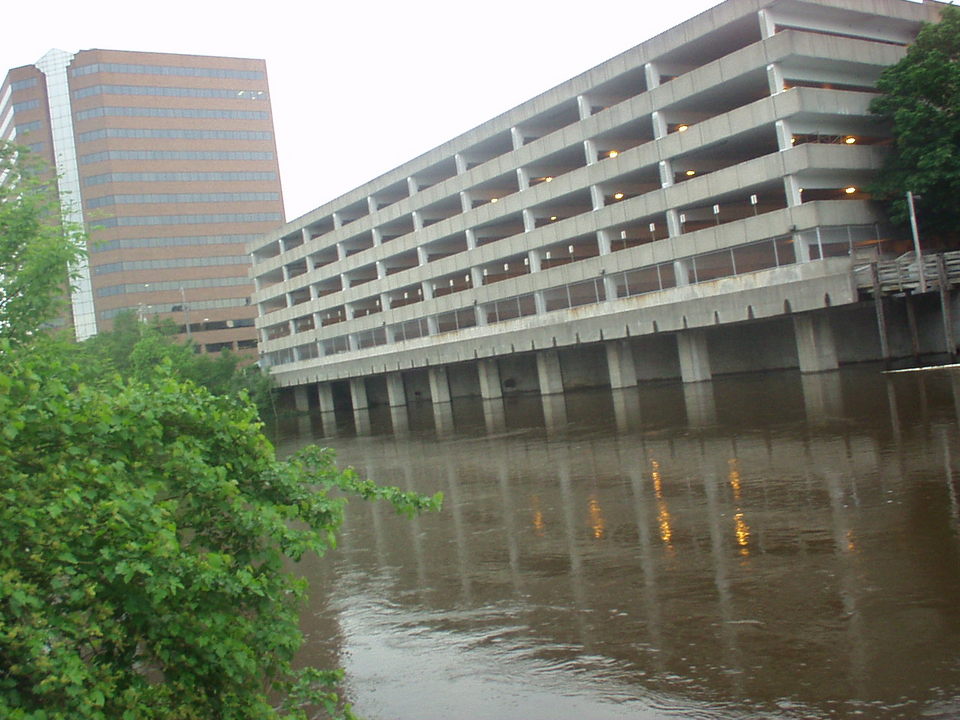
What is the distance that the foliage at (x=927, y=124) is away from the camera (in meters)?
36.8

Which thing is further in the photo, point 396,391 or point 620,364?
point 396,391

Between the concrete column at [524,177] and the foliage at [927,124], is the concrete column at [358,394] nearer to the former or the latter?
the concrete column at [524,177]

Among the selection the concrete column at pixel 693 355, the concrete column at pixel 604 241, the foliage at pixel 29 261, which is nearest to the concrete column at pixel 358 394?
the concrete column at pixel 604 241

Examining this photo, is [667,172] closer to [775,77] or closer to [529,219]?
[775,77]

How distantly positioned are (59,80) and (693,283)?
10090 cm

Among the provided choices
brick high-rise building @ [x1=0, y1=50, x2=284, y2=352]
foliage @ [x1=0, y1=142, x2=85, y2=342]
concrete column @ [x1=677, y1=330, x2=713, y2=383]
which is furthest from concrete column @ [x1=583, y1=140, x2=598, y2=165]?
brick high-rise building @ [x1=0, y1=50, x2=284, y2=352]

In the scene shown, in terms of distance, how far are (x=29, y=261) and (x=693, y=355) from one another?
29.8 metres

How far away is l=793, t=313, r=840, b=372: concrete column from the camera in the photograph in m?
38.7

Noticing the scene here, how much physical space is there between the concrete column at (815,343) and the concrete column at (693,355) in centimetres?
538

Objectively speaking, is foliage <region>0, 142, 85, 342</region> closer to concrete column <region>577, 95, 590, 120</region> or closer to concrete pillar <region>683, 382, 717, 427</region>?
concrete pillar <region>683, 382, 717, 427</region>

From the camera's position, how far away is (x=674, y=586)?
9.74m

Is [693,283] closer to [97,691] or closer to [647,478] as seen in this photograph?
[647,478]

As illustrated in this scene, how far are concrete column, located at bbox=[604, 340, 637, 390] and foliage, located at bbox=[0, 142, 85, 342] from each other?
96.7ft

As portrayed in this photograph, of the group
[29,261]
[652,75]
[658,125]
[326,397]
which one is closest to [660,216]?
[658,125]
